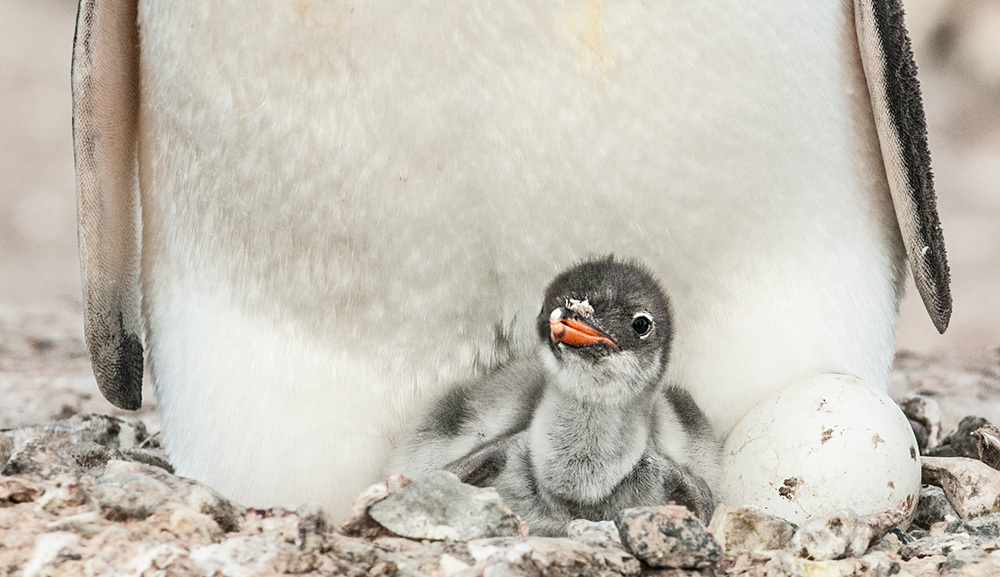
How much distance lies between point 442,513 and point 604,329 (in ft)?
1.35

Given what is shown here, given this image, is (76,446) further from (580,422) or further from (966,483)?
(966,483)

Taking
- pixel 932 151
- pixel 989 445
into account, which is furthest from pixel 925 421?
pixel 932 151

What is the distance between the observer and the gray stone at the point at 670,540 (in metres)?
1.27

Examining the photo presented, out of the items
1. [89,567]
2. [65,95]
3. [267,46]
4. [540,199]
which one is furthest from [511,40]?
[65,95]

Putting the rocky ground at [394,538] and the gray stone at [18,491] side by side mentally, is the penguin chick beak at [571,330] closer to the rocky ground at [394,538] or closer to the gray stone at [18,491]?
the rocky ground at [394,538]

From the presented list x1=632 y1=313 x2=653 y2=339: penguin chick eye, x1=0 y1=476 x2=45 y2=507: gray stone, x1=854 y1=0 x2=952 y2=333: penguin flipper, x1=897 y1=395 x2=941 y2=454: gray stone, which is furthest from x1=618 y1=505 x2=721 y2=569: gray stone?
x1=897 y1=395 x2=941 y2=454: gray stone

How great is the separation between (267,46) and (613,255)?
21.7 inches

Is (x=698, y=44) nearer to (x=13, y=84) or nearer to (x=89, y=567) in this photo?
(x=89, y=567)

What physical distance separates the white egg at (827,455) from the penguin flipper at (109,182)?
3.40ft

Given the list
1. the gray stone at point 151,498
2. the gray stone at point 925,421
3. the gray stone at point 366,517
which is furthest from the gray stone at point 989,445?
the gray stone at point 151,498

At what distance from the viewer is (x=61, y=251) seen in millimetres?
5348

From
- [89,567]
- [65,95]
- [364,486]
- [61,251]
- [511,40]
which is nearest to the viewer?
[89,567]

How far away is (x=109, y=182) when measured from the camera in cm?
189

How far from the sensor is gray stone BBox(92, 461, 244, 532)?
1.23m
